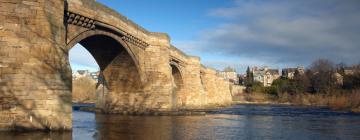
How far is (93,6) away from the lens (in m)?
28.4

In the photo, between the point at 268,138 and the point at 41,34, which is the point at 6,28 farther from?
the point at 268,138

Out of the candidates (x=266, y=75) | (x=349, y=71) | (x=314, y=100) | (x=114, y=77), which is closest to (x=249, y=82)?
(x=349, y=71)

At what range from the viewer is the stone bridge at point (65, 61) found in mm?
18969

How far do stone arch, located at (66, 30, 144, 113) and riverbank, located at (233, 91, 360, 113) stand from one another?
26.1 m

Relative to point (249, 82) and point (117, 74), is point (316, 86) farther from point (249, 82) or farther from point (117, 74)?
point (117, 74)

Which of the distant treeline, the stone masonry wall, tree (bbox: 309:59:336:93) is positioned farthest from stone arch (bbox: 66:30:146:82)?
tree (bbox: 309:59:336:93)

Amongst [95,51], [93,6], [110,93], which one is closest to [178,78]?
[110,93]

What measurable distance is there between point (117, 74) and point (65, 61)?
Answer: 18177mm

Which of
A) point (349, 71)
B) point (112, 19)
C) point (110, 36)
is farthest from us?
point (349, 71)

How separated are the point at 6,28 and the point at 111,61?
61.6ft

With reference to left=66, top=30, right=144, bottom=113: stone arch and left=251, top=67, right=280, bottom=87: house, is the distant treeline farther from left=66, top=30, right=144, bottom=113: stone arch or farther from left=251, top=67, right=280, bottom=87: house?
left=251, top=67, right=280, bottom=87: house

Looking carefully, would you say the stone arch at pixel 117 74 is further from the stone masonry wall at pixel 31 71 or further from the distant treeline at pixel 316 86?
the distant treeline at pixel 316 86

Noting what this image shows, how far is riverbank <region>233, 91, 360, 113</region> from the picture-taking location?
52844 millimetres

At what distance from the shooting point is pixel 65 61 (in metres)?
21.1
